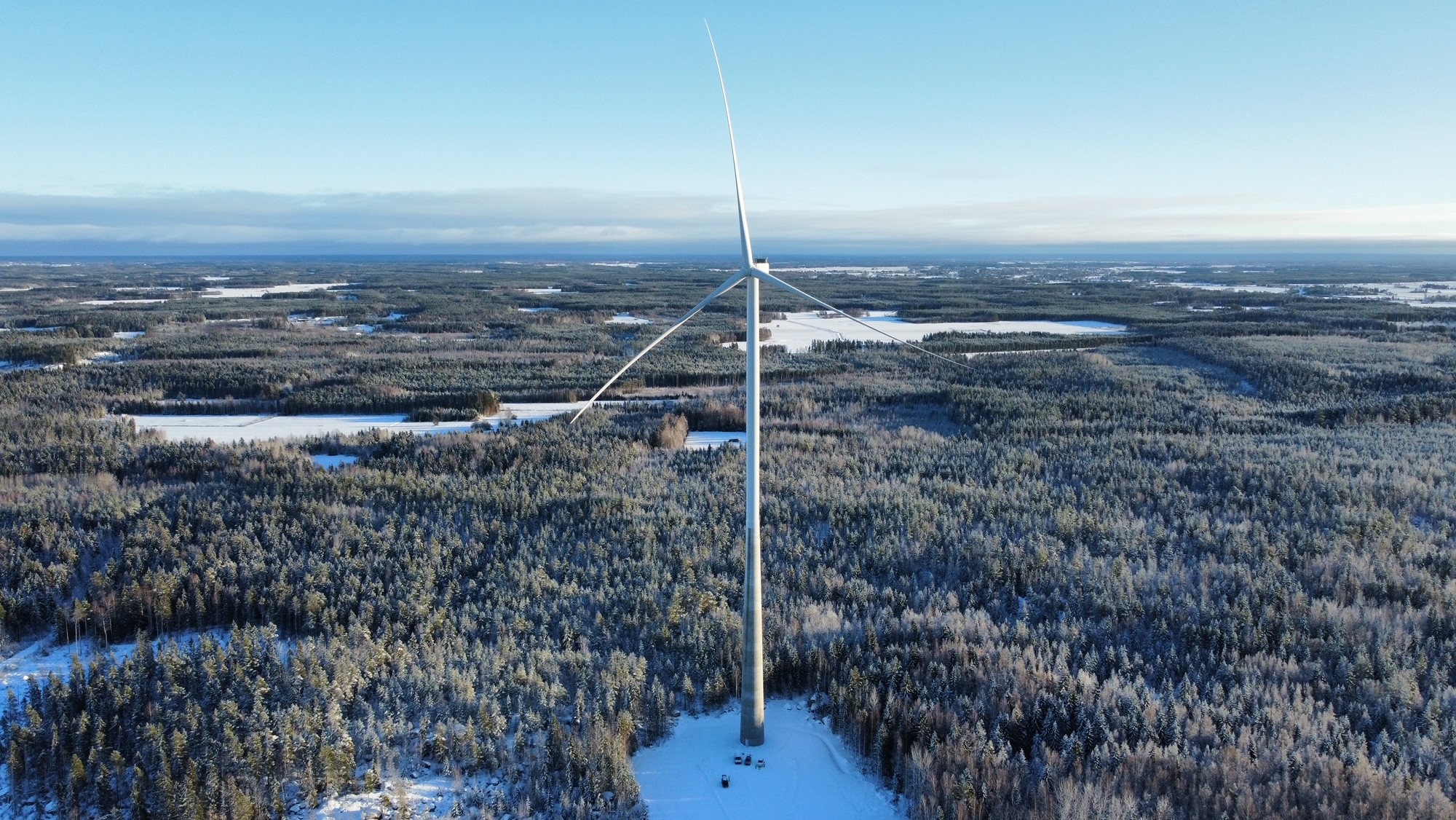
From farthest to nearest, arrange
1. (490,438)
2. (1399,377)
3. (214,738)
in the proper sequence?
(1399,377), (490,438), (214,738)

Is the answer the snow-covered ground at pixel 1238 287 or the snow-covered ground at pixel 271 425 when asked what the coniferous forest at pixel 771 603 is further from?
the snow-covered ground at pixel 1238 287

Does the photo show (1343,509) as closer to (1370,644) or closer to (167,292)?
(1370,644)

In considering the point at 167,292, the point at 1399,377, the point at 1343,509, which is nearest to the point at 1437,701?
the point at 1343,509

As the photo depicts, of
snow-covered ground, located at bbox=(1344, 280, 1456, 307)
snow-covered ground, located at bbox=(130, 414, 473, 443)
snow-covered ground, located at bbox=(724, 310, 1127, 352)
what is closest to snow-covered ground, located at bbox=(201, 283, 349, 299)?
snow-covered ground, located at bbox=(724, 310, 1127, 352)

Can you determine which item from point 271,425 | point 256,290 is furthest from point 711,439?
point 256,290

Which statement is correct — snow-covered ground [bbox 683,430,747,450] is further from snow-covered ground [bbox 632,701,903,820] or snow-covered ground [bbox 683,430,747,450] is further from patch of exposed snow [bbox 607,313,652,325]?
patch of exposed snow [bbox 607,313,652,325]

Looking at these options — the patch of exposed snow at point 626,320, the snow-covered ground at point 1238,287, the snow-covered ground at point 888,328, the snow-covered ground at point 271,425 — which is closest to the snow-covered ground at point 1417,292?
the snow-covered ground at point 1238,287

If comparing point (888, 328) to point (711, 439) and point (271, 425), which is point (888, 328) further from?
point (271, 425)
